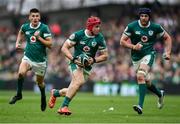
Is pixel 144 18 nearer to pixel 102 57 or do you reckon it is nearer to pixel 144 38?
pixel 144 38

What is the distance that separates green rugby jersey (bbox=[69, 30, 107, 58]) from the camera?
19812 millimetres

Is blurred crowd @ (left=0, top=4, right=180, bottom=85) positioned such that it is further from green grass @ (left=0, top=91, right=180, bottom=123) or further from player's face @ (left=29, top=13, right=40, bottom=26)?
player's face @ (left=29, top=13, right=40, bottom=26)

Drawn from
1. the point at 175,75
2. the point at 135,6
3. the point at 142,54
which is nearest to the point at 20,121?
the point at 142,54

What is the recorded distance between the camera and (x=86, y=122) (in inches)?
679

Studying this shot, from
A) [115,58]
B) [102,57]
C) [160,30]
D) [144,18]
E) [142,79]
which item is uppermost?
[144,18]

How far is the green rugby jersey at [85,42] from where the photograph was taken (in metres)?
19.8

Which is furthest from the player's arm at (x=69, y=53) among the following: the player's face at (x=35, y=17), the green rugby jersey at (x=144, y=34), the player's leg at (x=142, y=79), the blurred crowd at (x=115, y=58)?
the blurred crowd at (x=115, y=58)

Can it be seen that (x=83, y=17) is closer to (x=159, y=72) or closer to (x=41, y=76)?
(x=159, y=72)

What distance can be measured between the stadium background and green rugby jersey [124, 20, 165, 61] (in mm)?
16208

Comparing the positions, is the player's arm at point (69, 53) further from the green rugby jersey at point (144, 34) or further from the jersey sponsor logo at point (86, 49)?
the green rugby jersey at point (144, 34)

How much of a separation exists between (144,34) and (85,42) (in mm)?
2139

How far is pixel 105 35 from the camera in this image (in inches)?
1654

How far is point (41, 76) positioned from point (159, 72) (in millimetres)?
16917

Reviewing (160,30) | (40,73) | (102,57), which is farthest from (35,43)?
(160,30)
